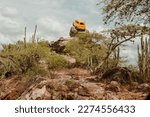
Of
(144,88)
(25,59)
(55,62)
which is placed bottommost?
(144,88)

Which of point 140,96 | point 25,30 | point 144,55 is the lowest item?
point 140,96

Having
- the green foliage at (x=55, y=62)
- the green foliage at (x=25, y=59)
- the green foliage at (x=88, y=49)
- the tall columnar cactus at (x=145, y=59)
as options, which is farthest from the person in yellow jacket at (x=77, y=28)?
the tall columnar cactus at (x=145, y=59)

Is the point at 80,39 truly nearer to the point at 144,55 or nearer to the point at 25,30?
the point at 25,30

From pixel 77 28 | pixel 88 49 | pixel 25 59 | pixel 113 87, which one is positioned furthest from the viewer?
pixel 77 28

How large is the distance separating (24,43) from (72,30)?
2690 cm

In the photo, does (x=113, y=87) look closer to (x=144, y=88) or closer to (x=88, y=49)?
(x=144, y=88)

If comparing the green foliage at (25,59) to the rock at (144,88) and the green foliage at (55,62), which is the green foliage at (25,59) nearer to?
the green foliage at (55,62)

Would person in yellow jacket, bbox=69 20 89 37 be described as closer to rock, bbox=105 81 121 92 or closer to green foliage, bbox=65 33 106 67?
green foliage, bbox=65 33 106 67

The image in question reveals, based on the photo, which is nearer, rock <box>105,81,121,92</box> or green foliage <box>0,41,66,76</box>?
rock <box>105,81,121,92</box>

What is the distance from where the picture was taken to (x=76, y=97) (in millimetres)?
19062

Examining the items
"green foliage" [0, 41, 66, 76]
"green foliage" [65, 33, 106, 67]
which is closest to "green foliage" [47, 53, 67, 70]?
"green foliage" [0, 41, 66, 76]

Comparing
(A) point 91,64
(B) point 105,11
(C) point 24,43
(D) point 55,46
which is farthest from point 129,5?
(D) point 55,46

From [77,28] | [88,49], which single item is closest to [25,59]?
[88,49]

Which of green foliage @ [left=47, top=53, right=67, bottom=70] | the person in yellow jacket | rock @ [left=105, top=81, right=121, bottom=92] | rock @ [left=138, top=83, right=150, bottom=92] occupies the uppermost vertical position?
the person in yellow jacket
